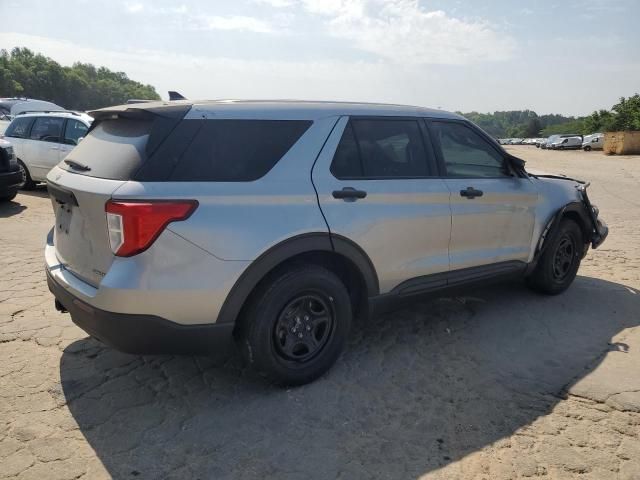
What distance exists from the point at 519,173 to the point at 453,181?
0.95m

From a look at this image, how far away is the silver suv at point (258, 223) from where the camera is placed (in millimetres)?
2750

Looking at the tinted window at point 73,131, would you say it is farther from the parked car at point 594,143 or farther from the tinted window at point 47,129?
the parked car at point 594,143

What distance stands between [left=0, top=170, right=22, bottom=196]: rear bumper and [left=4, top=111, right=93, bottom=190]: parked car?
51.8 inches

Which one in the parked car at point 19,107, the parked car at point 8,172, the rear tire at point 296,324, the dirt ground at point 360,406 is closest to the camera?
the dirt ground at point 360,406

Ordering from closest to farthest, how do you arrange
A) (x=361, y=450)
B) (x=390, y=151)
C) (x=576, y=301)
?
(x=361, y=450), (x=390, y=151), (x=576, y=301)

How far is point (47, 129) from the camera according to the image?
35.6 ft

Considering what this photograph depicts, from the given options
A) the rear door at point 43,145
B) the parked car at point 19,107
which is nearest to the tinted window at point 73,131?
the rear door at point 43,145

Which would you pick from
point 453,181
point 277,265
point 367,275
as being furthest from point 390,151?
point 277,265

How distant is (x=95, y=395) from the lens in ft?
10.5

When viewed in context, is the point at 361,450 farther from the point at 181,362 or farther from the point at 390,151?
the point at 390,151

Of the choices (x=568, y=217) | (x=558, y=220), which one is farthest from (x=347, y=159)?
(x=568, y=217)

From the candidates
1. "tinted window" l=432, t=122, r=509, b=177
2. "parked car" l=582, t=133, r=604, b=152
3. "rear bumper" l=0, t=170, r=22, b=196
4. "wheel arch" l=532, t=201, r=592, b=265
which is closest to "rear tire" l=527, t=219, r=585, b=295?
"wheel arch" l=532, t=201, r=592, b=265

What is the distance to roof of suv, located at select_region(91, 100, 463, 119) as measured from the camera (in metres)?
3.08

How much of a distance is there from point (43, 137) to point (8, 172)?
2117 mm
